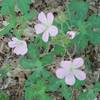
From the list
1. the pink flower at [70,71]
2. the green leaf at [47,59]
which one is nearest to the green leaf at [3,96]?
the green leaf at [47,59]

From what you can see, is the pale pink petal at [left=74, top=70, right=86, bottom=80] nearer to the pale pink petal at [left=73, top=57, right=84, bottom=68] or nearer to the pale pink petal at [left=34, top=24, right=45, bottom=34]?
the pale pink petal at [left=73, top=57, right=84, bottom=68]

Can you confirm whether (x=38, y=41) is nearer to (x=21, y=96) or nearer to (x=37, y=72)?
(x=37, y=72)

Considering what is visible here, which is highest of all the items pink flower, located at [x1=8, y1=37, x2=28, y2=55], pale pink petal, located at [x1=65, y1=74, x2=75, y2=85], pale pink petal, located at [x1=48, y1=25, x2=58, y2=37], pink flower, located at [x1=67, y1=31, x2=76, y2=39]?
pale pink petal, located at [x1=48, y1=25, x2=58, y2=37]

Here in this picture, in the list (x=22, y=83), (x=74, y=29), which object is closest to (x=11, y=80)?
(x=22, y=83)

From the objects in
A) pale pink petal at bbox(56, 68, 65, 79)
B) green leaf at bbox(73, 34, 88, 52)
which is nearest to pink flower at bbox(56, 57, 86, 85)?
pale pink petal at bbox(56, 68, 65, 79)

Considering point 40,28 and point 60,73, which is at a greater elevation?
point 40,28

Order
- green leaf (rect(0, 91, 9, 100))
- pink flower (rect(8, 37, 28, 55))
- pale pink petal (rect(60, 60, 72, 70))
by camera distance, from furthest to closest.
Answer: green leaf (rect(0, 91, 9, 100)) → pink flower (rect(8, 37, 28, 55)) → pale pink petal (rect(60, 60, 72, 70))

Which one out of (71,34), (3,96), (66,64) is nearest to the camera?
(66,64)

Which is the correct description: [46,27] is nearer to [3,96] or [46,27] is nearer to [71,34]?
[71,34]

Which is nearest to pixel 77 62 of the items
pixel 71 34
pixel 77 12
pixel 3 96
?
pixel 71 34
